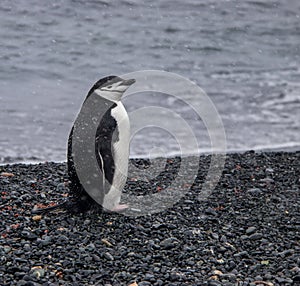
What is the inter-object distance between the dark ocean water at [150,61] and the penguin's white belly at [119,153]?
2.80 meters

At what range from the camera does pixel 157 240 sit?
4.23 m

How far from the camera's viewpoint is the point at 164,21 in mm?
15906

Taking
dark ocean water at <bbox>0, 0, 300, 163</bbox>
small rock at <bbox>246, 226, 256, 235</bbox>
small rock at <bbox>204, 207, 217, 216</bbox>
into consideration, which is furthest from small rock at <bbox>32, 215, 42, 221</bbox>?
dark ocean water at <bbox>0, 0, 300, 163</bbox>

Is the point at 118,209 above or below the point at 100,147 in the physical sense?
below

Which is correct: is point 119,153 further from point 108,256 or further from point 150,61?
point 150,61

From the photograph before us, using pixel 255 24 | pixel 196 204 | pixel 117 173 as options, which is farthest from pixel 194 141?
pixel 255 24

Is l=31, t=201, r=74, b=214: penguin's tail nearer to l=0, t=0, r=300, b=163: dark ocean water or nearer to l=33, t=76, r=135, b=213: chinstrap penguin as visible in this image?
l=33, t=76, r=135, b=213: chinstrap penguin

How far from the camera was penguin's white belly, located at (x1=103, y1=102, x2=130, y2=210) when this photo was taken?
442 centimetres

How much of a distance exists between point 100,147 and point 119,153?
0.17 meters

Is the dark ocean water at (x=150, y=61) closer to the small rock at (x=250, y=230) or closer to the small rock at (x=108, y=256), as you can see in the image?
the small rock at (x=250, y=230)

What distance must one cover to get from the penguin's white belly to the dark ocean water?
2.80 meters

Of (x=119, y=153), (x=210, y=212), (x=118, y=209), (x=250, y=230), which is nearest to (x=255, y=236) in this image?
(x=250, y=230)

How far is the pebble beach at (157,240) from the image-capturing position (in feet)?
12.4

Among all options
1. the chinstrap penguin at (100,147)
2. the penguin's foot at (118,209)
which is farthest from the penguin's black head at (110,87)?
the penguin's foot at (118,209)
